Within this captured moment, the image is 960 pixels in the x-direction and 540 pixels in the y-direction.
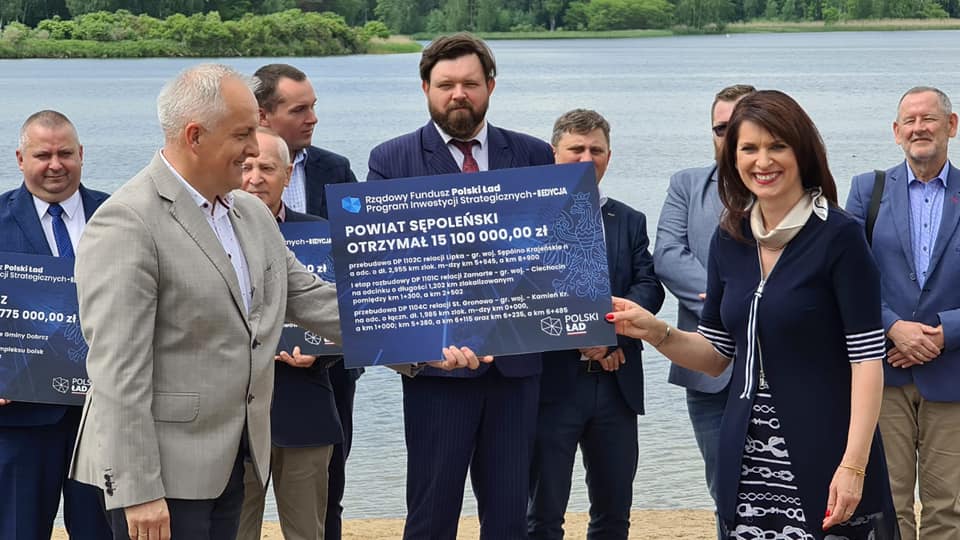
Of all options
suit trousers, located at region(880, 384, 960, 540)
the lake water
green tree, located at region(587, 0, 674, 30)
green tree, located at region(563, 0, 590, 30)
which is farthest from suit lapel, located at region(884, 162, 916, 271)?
green tree, located at region(587, 0, 674, 30)

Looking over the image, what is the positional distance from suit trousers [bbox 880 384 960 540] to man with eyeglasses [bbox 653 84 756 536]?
2.41ft

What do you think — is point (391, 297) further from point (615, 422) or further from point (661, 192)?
point (661, 192)

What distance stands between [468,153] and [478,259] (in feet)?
2.45

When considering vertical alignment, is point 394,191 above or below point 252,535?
above

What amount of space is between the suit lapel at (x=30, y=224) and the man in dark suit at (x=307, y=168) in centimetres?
118

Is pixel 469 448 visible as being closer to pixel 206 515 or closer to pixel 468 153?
pixel 468 153

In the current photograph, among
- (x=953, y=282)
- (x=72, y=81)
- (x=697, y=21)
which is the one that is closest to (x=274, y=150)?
(x=953, y=282)

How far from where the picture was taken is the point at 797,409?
3.89 metres

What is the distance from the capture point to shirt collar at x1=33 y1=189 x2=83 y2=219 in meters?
5.02

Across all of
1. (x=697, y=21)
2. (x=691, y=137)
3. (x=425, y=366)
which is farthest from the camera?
(x=697, y=21)

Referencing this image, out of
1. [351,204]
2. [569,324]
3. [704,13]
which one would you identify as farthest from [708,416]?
[704,13]

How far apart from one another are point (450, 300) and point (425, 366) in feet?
1.56

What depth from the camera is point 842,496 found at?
12.6 ft

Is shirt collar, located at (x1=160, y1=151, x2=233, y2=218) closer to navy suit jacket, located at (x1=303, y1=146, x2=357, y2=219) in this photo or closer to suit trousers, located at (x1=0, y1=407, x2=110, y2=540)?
suit trousers, located at (x1=0, y1=407, x2=110, y2=540)
